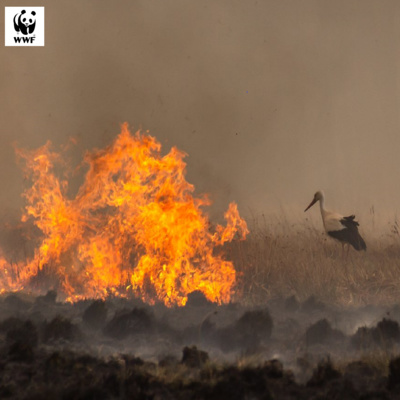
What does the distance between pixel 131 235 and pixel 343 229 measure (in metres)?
4.62

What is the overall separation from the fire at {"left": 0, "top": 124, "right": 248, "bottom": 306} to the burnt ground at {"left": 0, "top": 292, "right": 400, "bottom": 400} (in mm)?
704

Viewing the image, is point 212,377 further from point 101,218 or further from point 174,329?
point 101,218

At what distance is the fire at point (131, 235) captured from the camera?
1062cm

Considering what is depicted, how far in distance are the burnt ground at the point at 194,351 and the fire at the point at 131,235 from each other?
70cm

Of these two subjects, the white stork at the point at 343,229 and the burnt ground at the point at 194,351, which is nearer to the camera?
the burnt ground at the point at 194,351

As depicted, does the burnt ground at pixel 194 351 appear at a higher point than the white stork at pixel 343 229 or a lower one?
lower

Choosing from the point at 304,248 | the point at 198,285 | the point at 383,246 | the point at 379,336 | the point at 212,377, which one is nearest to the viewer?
the point at 212,377

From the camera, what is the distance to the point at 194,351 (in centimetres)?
683

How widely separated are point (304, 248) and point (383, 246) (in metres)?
2.42

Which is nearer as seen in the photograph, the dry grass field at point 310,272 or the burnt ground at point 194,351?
the burnt ground at point 194,351

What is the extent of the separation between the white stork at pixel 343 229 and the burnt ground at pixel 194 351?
210 centimetres

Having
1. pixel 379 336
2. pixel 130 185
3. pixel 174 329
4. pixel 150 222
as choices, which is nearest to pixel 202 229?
pixel 150 222

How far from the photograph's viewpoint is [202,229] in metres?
10.9

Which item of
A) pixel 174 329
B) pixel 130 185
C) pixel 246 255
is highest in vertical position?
pixel 130 185
